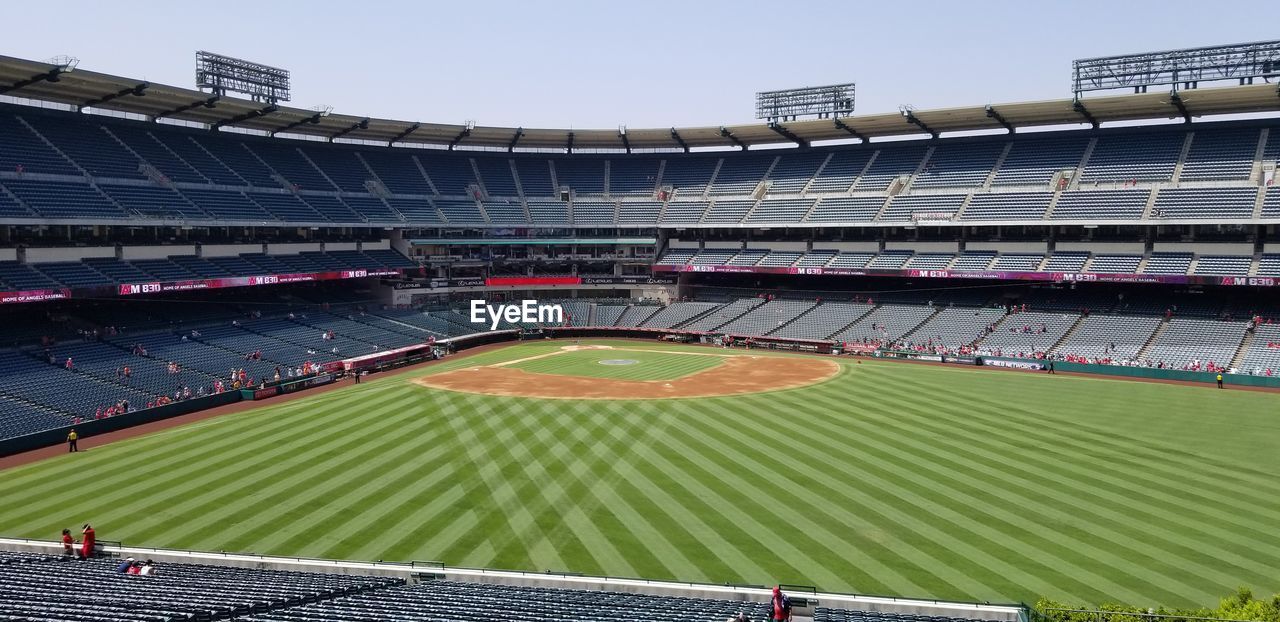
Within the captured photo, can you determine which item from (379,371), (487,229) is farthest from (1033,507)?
(487,229)

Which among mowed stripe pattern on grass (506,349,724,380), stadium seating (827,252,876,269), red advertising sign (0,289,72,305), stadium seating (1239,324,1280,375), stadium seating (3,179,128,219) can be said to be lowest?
mowed stripe pattern on grass (506,349,724,380)

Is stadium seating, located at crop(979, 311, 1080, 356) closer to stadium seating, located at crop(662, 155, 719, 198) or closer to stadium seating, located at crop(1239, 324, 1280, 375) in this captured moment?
stadium seating, located at crop(1239, 324, 1280, 375)

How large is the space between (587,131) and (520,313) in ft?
70.3

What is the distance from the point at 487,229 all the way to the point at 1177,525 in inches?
2614

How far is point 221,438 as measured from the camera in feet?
112

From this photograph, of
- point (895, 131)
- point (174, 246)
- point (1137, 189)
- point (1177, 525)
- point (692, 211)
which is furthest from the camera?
point (692, 211)

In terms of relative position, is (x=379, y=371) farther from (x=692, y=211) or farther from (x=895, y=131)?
(x=895, y=131)

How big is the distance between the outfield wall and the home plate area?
2412cm

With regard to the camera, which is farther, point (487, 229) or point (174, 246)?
point (487, 229)

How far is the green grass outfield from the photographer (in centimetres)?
2006

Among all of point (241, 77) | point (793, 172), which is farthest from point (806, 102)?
point (241, 77)

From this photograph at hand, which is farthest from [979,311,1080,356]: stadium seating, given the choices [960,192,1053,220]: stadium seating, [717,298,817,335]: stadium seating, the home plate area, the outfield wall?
the outfield wall

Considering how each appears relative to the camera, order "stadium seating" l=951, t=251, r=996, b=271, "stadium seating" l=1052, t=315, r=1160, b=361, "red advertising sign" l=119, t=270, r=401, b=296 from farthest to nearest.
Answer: "stadium seating" l=951, t=251, r=996, b=271 < "stadium seating" l=1052, t=315, r=1160, b=361 < "red advertising sign" l=119, t=270, r=401, b=296

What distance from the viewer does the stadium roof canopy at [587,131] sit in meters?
51.7
